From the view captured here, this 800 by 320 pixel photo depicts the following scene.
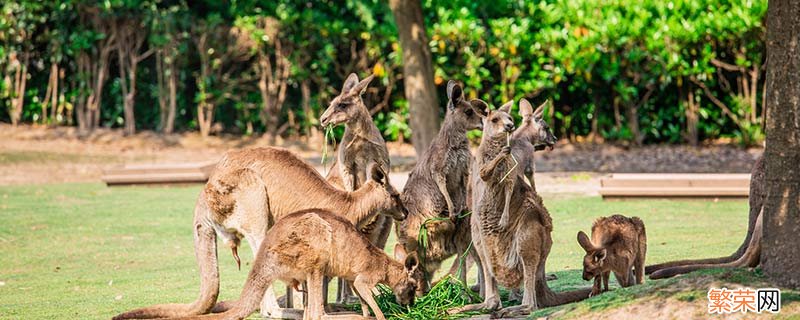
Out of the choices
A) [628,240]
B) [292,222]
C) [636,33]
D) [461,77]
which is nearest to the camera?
[292,222]

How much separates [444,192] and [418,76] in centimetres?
796

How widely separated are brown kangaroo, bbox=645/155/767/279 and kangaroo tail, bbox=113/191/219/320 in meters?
2.86

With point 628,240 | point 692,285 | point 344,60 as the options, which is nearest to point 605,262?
point 628,240

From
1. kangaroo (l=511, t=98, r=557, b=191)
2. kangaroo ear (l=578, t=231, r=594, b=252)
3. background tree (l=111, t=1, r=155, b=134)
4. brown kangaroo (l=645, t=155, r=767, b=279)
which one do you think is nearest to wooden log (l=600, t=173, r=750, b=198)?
brown kangaroo (l=645, t=155, r=767, b=279)

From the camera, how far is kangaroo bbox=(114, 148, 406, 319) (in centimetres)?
683

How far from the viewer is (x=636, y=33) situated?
16078 mm

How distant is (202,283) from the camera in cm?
683

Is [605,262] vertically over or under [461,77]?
under

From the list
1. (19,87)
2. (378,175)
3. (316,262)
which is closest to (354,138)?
(378,175)

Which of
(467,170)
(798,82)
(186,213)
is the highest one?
(798,82)

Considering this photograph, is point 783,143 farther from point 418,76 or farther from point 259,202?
point 418,76

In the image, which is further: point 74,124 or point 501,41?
point 74,124

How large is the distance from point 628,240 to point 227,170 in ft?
8.38

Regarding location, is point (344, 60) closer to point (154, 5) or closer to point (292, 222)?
point (154, 5)
